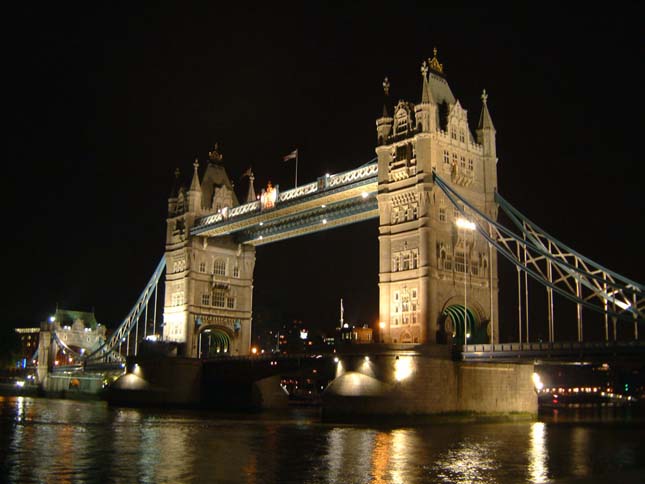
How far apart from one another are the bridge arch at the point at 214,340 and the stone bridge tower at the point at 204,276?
11cm

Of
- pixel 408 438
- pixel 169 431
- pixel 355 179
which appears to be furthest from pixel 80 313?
pixel 408 438

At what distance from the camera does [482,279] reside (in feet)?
195

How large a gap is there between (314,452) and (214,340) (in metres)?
56.1

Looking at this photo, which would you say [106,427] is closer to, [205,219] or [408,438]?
[408,438]

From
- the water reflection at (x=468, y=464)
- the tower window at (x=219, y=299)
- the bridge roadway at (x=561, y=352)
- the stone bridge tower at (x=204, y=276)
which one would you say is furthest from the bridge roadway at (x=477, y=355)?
the tower window at (x=219, y=299)

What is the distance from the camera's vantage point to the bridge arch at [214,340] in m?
83.9

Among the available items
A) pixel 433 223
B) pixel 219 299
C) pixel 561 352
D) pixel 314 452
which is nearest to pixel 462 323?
pixel 433 223

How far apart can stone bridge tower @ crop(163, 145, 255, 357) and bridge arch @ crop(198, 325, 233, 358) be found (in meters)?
0.11

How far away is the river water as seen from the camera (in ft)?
90.3

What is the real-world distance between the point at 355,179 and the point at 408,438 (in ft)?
87.2

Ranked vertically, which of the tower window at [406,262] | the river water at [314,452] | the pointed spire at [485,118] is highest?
the pointed spire at [485,118]

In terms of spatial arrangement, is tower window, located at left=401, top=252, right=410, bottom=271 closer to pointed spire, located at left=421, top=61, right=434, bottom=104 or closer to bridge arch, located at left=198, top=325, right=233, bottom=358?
pointed spire, located at left=421, top=61, right=434, bottom=104

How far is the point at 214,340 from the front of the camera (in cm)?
9006

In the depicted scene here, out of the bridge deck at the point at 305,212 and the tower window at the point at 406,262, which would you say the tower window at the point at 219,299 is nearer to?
the bridge deck at the point at 305,212
